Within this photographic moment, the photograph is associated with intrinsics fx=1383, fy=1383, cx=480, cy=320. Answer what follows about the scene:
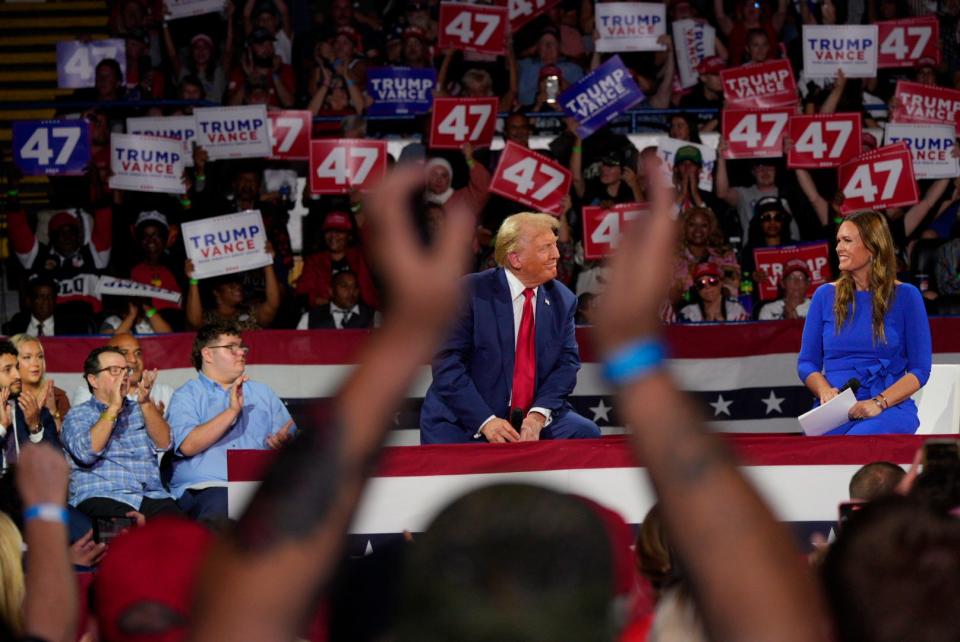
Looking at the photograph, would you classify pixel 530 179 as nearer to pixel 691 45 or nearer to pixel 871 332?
pixel 691 45

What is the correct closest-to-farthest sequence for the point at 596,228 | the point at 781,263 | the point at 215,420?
the point at 215,420 → the point at 596,228 → the point at 781,263

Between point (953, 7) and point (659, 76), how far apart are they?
3.07m

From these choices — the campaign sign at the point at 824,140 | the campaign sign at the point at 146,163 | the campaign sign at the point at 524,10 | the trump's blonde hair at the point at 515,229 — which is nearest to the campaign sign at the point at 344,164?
the campaign sign at the point at 146,163

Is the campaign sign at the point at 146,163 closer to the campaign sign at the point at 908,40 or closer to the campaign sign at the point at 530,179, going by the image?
the campaign sign at the point at 530,179

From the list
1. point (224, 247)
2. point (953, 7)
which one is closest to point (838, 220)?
point (953, 7)

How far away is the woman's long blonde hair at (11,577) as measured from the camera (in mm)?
2219

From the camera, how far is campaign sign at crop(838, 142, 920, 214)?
10.4m

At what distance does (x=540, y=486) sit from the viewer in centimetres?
145

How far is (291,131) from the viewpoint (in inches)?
431

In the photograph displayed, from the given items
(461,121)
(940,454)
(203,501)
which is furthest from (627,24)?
(940,454)

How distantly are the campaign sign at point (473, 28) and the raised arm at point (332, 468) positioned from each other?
10.6m

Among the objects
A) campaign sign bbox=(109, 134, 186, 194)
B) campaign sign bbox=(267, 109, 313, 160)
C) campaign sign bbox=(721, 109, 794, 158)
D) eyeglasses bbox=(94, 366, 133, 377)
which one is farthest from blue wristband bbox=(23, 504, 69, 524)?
campaign sign bbox=(721, 109, 794, 158)

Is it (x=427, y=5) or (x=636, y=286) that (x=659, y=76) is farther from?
(x=636, y=286)

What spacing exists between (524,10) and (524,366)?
22.3 ft
